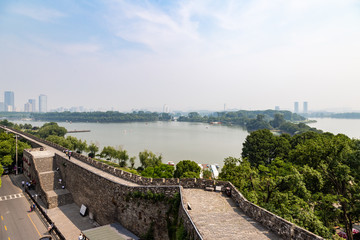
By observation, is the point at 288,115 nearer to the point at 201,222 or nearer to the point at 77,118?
the point at 77,118

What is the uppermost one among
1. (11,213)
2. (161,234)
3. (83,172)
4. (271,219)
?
(271,219)

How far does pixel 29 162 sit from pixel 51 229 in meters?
14.0

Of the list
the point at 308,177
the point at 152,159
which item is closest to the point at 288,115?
the point at 152,159

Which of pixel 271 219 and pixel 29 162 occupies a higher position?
pixel 271 219

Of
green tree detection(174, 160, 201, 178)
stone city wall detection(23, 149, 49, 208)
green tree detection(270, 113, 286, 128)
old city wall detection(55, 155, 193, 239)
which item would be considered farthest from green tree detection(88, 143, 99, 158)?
green tree detection(270, 113, 286, 128)

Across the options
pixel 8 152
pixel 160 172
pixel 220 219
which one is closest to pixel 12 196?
pixel 8 152

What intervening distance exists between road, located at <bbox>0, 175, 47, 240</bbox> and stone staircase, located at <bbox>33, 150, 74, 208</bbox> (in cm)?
200

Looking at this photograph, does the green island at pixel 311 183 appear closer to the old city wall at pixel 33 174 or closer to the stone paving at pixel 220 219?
the stone paving at pixel 220 219

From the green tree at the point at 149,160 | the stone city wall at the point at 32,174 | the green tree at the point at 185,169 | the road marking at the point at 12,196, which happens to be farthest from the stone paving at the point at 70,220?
the green tree at the point at 149,160

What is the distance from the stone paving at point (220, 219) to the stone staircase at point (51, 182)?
16461 millimetres

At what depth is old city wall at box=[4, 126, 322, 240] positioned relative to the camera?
8195 millimetres

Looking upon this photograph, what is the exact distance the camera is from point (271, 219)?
336 inches

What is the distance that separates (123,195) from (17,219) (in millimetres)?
11371

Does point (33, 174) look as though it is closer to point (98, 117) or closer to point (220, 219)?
point (220, 219)
